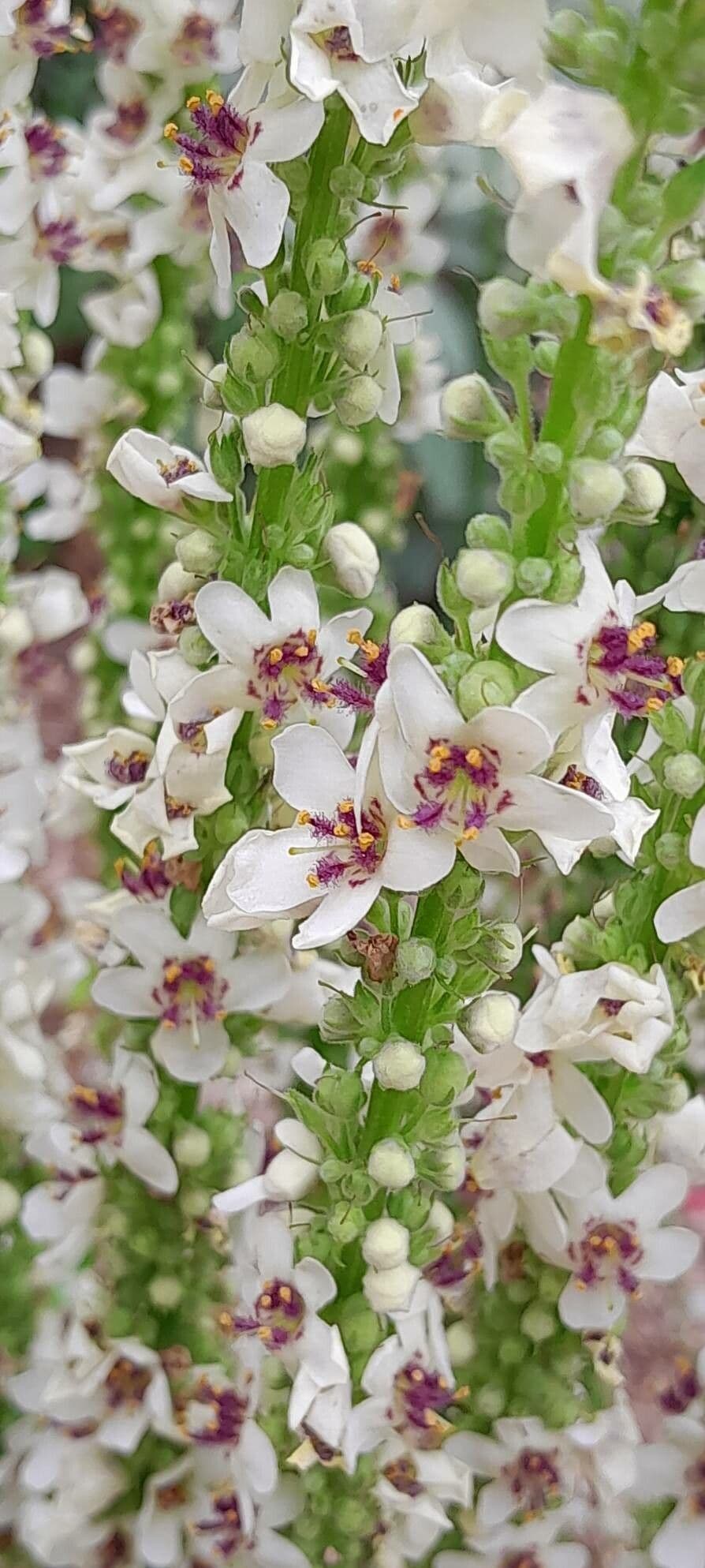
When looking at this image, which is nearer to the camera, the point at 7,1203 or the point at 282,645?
the point at 282,645

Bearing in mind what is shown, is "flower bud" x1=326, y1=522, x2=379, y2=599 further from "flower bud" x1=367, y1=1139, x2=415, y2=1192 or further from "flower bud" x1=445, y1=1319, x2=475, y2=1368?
"flower bud" x1=445, y1=1319, x2=475, y2=1368

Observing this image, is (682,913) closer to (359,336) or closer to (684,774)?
(684,774)

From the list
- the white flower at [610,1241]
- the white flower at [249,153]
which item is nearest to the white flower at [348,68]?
the white flower at [249,153]

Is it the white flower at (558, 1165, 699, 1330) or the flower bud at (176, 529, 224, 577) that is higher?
the flower bud at (176, 529, 224, 577)

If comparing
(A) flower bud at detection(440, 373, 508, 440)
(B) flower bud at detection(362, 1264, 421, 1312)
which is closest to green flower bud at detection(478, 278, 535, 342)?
(A) flower bud at detection(440, 373, 508, 440)

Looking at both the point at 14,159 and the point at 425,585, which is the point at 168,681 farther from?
the point at 425,585

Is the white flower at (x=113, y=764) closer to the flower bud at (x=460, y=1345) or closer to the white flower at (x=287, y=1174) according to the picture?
the white flower at (x=287, y=1174)

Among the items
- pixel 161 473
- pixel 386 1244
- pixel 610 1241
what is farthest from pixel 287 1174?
pixel 161 473

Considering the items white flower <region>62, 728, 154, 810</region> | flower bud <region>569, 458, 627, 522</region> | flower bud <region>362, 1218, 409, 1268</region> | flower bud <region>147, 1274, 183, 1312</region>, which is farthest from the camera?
flower bud <region>147, 1274, 183, 1312</region>
